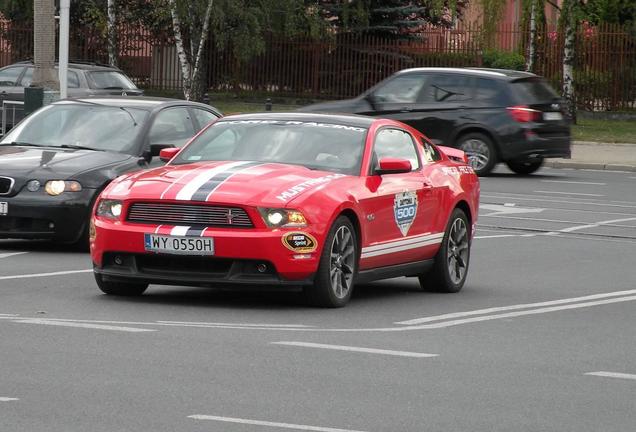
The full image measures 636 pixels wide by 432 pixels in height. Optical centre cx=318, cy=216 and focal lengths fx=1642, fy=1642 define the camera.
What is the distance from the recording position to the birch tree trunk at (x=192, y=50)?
142 ft

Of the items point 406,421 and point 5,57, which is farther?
point 5,57

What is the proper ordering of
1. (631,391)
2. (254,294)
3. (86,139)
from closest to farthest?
(631,391) < (254,294) < (86,139)

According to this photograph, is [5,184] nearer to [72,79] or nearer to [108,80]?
[72,79]

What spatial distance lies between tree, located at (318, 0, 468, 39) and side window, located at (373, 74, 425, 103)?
1807 cm

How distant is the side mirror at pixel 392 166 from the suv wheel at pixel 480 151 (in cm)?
1482

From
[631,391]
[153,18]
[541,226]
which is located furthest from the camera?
[153,18]

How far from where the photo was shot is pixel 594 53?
43.5 meters

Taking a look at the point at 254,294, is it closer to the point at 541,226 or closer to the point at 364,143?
the point at 364,143

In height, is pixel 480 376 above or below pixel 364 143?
below

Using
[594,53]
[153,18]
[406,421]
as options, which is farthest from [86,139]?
[153,18]

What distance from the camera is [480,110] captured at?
2738 cm

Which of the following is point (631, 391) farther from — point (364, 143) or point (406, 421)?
point (364, 143)

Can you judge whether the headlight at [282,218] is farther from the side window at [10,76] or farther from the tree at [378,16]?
the tree at [378,16]

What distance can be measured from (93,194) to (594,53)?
30.1 m
